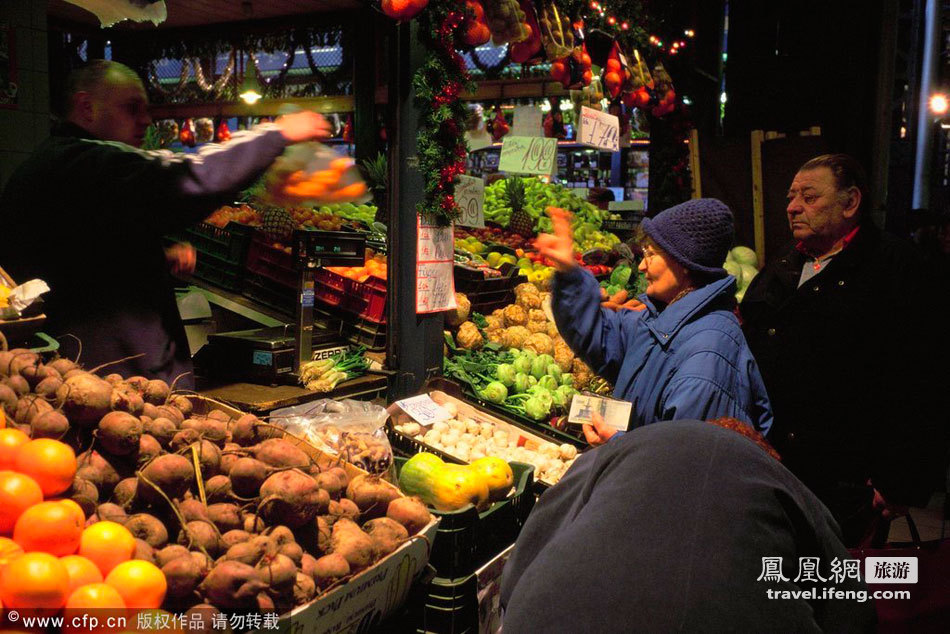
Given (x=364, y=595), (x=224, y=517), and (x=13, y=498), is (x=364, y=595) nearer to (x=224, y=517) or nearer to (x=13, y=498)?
(x=224, y=517)

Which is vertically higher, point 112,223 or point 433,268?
point 112,223

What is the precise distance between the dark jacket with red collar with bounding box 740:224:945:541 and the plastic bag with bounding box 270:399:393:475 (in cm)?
179

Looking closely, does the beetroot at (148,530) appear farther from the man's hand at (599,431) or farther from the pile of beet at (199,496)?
the man's hand at (599,431)

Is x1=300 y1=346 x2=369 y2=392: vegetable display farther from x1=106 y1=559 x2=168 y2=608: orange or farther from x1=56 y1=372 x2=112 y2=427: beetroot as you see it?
x1=106 y1=559 x2=168 y2=608: orange

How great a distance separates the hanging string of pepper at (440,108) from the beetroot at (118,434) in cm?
221

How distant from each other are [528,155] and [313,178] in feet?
9.76

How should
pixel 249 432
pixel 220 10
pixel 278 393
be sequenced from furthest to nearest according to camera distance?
pixel 220 10 → pixel 278 393 → pixel 249 432

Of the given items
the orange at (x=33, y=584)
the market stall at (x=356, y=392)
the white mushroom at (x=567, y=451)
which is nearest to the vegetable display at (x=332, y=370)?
the market stall at (x=356, y=392)

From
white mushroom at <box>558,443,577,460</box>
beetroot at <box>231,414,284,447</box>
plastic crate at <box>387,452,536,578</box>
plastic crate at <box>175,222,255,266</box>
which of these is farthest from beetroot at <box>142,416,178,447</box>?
plastic crate at <box>175,222,255,266</box>

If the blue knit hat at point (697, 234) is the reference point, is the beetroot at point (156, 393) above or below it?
below

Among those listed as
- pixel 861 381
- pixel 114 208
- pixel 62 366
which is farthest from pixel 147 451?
pixel 861 381

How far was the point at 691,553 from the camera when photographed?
1.10 m

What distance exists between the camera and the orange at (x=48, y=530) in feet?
4.79

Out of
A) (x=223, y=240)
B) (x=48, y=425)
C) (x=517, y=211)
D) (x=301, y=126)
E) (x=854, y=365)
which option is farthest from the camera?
(x=517, y=211)
